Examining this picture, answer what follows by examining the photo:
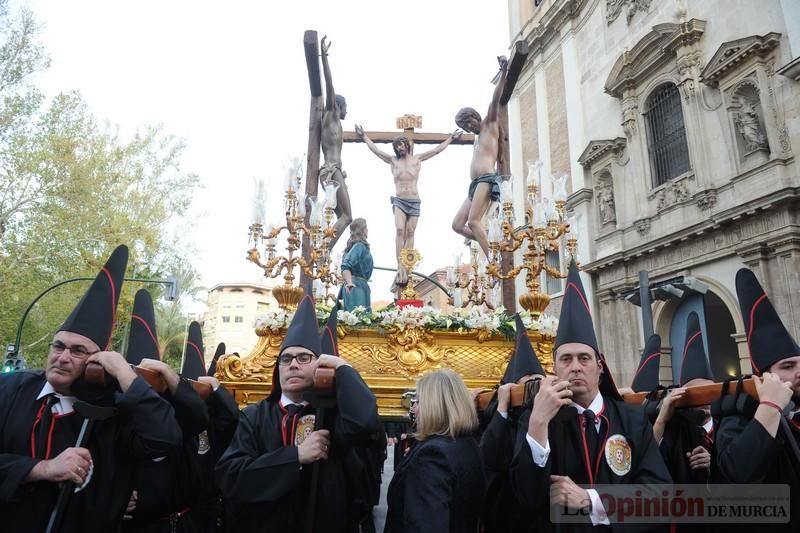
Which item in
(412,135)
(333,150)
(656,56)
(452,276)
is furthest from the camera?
(656,56)

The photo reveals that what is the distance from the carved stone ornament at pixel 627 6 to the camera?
17688 mm

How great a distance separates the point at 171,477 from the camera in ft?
9.70

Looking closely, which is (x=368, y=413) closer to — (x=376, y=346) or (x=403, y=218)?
(x=376, y=346)

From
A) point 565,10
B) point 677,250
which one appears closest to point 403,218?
point 677,250

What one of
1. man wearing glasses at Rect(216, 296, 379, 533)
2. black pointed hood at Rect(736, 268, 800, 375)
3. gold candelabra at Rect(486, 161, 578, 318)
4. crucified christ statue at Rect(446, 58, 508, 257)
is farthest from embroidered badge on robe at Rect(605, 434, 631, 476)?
crucified christ statue at Rect(446, 58, 508, 257)

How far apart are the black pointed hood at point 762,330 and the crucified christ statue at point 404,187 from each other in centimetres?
540

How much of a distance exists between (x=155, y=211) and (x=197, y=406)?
19.6 m

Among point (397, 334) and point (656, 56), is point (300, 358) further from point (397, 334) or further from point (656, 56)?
point (656, 56)

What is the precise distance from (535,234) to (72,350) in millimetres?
5176

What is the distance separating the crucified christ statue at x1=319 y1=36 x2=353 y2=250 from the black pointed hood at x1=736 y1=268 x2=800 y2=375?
5.81m

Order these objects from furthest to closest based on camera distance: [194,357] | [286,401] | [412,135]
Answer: [412,135] < [194,357] < [286,401]

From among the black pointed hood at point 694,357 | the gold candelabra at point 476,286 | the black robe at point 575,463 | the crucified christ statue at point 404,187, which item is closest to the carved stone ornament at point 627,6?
the crucified christ statue at point 404,187

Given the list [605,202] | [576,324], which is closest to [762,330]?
[576,324]

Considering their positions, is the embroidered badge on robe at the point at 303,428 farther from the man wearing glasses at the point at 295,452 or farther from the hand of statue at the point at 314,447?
the hand of statue at the point at 314,447
